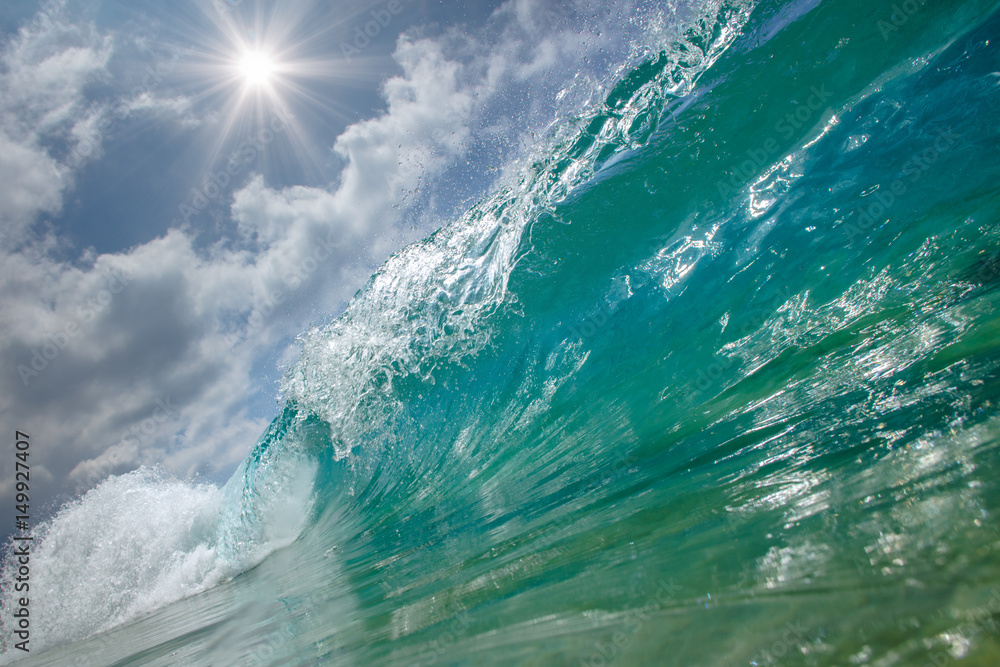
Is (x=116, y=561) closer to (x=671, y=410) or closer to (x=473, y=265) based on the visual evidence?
(x=473, y=265)

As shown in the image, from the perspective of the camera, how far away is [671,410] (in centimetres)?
306

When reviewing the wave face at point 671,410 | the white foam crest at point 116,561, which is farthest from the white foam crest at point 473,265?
the white foam crest at point 116,561

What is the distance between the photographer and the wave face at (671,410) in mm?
1081

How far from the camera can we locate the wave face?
3.55ft

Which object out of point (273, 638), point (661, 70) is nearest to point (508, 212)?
point (661, 70)

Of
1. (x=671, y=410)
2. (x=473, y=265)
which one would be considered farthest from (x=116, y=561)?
(x=671, y=410)

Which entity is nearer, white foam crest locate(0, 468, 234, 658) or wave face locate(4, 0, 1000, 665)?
wave face locate(4, 0, 1000, 665)

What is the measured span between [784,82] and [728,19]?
1079 mm

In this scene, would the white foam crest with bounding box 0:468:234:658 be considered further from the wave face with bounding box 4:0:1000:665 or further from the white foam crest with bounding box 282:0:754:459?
the white foam crest with bounding box 282:0:754:459

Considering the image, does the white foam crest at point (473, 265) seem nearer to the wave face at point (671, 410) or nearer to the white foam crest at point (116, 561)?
the wave face at point (671, 410)

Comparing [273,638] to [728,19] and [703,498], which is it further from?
[728,19]

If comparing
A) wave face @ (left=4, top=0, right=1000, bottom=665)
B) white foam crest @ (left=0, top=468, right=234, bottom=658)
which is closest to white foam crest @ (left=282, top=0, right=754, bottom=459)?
wave face @ (left=4, top=0, right=1000, bottom=665)

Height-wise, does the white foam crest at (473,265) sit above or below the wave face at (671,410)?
above

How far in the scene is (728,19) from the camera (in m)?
4.87
